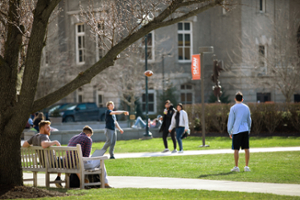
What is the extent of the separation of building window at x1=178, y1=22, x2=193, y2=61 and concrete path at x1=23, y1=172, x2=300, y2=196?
2777 cm

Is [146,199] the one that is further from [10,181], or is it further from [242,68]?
[242,68]

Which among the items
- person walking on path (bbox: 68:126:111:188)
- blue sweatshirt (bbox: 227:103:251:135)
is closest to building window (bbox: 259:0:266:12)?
blue sweatshirt (bbox: 227:103:251:135)

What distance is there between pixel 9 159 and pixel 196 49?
100 feet

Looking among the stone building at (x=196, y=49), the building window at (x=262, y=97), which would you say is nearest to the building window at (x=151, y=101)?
the stone building at (x=196, y=49)

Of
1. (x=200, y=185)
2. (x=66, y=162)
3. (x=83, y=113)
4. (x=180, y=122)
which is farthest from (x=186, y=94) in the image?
(x=66, y=162)

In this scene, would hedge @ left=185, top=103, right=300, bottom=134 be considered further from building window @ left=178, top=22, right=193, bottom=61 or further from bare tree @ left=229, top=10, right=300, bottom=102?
building window @ left=178, top=22, right=193, bottom=61

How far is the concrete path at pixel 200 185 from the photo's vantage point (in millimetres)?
8190

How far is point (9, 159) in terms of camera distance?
827 cm

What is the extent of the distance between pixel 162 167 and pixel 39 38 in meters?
5.29

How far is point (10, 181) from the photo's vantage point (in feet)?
27.1

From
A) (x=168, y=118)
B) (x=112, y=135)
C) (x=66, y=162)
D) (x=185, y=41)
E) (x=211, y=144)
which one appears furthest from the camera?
(x=185, y=41)

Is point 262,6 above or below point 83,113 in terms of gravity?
above

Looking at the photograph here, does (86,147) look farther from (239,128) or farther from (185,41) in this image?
(185,41)

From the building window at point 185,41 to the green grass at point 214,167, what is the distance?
77.8ft
